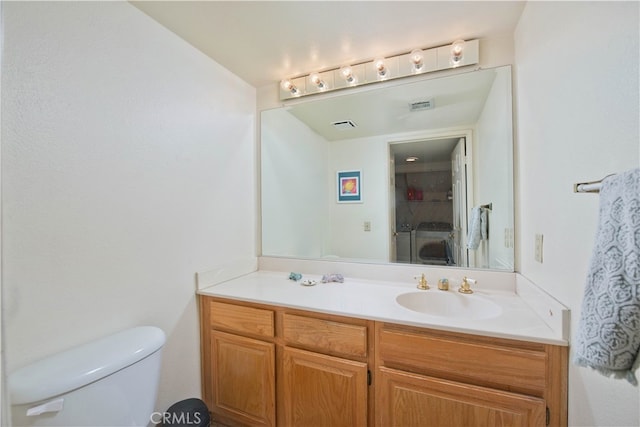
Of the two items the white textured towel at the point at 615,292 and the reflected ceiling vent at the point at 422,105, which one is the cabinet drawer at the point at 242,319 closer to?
the white textured towel at the point at 615,292

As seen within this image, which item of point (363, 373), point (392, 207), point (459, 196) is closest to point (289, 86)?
point (392, 207)

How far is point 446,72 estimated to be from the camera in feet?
5.04

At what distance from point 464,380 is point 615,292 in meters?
0.80

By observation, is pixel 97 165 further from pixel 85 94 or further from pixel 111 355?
pixel 111 355

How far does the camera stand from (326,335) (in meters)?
1.26

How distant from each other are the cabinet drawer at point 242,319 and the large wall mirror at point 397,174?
609mm

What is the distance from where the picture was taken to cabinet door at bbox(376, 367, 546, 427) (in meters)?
0.97

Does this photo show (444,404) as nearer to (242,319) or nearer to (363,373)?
(363,373)

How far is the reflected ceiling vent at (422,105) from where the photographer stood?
1.65m

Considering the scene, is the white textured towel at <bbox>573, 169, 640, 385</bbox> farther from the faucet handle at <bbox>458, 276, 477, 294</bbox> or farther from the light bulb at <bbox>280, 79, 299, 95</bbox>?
the light bulb at <bbox>280, 79, 299, 95</bbox>

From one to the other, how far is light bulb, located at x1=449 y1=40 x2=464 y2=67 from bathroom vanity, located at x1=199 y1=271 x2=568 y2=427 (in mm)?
1288

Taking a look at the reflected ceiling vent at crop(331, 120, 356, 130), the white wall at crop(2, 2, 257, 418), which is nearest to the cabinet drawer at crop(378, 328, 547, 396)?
the white wall at crop(2, 2, 257, 418)

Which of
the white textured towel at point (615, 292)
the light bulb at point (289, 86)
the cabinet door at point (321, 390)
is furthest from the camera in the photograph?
the light bulb at point (289, 86)

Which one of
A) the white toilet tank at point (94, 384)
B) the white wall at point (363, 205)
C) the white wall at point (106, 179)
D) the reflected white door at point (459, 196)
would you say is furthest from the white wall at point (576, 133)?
the white wall at point (106, 179)
